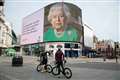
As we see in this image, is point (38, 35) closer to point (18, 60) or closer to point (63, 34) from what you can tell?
point (63, 34)

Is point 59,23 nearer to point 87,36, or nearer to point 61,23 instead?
point 61,23

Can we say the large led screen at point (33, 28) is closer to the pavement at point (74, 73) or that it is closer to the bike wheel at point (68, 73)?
the pavement at point (74, 73)

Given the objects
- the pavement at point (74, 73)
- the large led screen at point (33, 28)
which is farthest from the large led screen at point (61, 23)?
the pavement at point (74, 73)

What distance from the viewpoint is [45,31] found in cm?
9006

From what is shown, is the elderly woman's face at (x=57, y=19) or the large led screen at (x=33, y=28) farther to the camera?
the large led screen at (x=33, y=28)

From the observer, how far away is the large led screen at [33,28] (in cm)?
9268

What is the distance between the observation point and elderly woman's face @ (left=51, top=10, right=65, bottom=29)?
284 feet

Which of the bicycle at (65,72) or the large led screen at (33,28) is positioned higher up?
the large led screen at (33,28)

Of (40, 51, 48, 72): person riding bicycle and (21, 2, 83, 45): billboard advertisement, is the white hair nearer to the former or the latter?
(21, 2, 83, 45): billboard advertisement

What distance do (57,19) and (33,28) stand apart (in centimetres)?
1342

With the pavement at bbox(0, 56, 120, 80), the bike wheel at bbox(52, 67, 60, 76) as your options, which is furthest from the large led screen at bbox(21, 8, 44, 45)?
the bike wheel at bbox(52, 67, 60, 76)

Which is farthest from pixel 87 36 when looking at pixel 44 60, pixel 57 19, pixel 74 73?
pixel 74 73

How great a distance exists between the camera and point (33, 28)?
9719 centimetres

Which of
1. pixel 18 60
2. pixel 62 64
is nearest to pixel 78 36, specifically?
pixel 18 60
